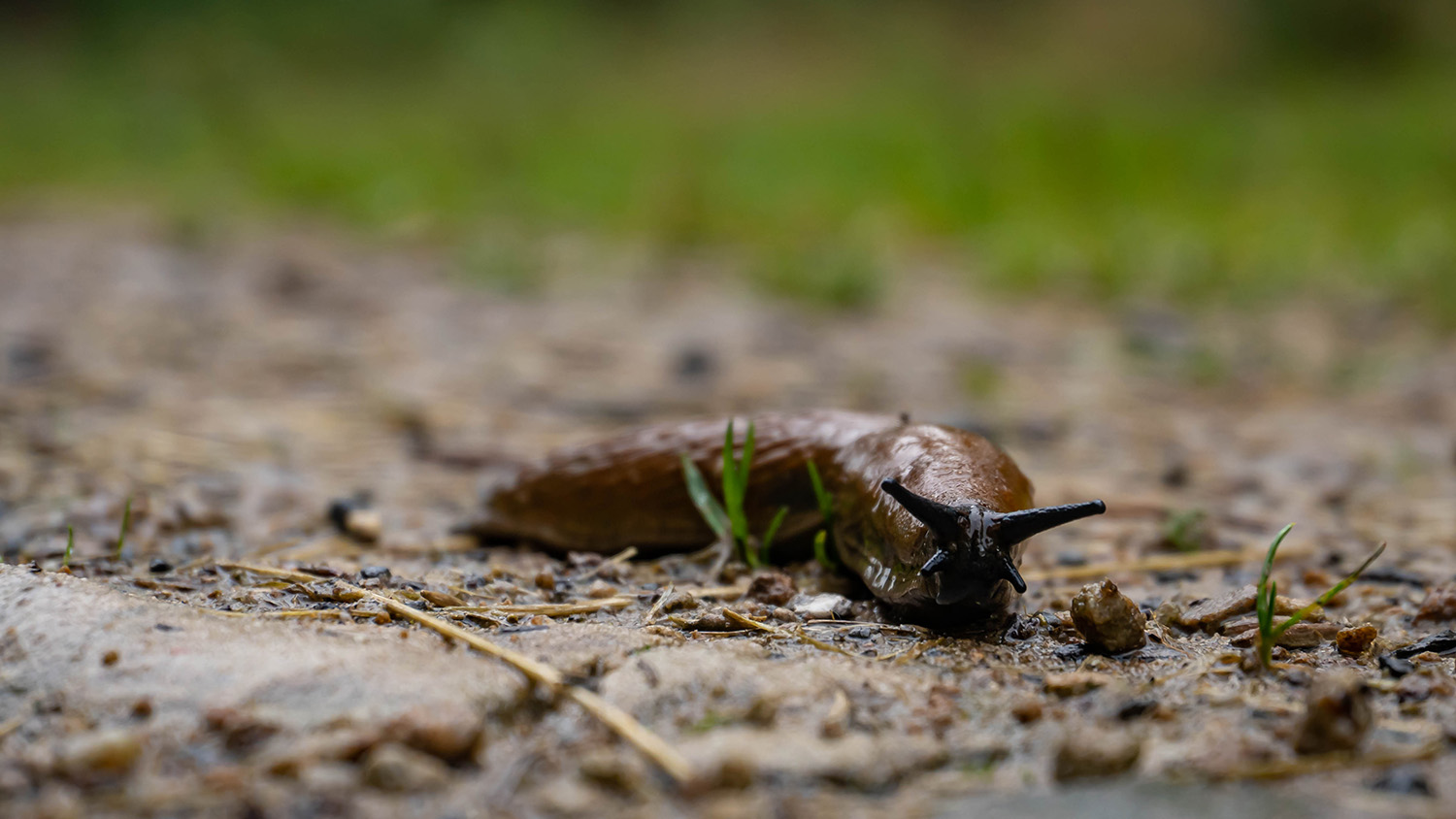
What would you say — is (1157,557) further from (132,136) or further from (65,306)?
(132,136)

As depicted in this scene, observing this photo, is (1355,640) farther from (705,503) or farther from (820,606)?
(705,503)

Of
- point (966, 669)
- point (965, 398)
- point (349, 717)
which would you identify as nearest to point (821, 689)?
point (966, 669)

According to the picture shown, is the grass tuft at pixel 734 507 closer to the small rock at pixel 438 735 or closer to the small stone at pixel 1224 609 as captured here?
the small stone at pixel 1224 609

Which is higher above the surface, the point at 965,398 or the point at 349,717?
the point at 965,398

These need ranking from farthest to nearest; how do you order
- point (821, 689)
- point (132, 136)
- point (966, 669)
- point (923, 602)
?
1. point (132, 136)
2. point (923, 602)
3. point (966, 669)
4. point (821, 689)

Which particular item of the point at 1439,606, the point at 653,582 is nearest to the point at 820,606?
the point at 653,582

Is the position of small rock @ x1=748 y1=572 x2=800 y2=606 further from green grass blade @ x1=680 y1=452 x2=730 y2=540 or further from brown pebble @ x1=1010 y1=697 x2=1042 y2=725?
brown pebble @ x1=1010 y1=697 x2=1042 y2=725

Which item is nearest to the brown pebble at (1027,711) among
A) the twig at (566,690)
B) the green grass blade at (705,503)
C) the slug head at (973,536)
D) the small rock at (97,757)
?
the slug head at (973,536)

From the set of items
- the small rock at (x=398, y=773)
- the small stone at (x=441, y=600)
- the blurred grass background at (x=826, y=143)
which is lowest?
the small rock at (x=398, y=773)
